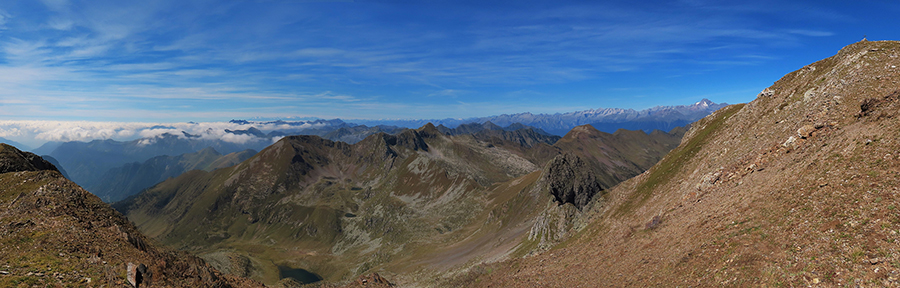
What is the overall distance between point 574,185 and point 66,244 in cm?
8702

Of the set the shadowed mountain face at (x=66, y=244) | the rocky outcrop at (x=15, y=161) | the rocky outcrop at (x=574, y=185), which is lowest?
the rocky outcrop at (x=574, y=185)

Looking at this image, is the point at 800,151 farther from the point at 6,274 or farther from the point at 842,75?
the point at 6,274

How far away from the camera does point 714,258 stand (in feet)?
84.4

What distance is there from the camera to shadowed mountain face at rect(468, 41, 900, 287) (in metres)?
19.8

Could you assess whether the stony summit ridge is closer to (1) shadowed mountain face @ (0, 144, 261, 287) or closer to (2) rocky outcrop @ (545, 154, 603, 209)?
(1) shadowed mountain face @ (0, 144, 261, 287)

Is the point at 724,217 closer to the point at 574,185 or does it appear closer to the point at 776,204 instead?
the point at 776,204

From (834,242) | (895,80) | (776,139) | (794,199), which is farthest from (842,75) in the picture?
(834,242)

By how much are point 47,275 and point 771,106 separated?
80.0m

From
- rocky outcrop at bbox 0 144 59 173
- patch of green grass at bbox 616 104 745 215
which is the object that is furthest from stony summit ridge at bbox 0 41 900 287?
patch of green grass at bbox 616 104 745 215

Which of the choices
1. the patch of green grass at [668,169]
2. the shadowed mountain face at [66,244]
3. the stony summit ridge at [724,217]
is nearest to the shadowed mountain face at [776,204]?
the stony summit ridge at [724,217]

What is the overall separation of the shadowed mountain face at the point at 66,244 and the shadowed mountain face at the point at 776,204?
39577 mm

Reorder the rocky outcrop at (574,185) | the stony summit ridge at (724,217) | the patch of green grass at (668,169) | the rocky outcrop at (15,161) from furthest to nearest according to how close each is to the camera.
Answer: the rocky outcrop at (574,185)
the patch of green grass at (668,169)
the rocky outcrop at (15,161)
the stony summit ridge at (724,217)

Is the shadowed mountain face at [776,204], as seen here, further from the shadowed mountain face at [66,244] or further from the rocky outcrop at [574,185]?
the shadowed mountain face at [66,244]

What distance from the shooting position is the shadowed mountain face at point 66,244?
19422 mm
